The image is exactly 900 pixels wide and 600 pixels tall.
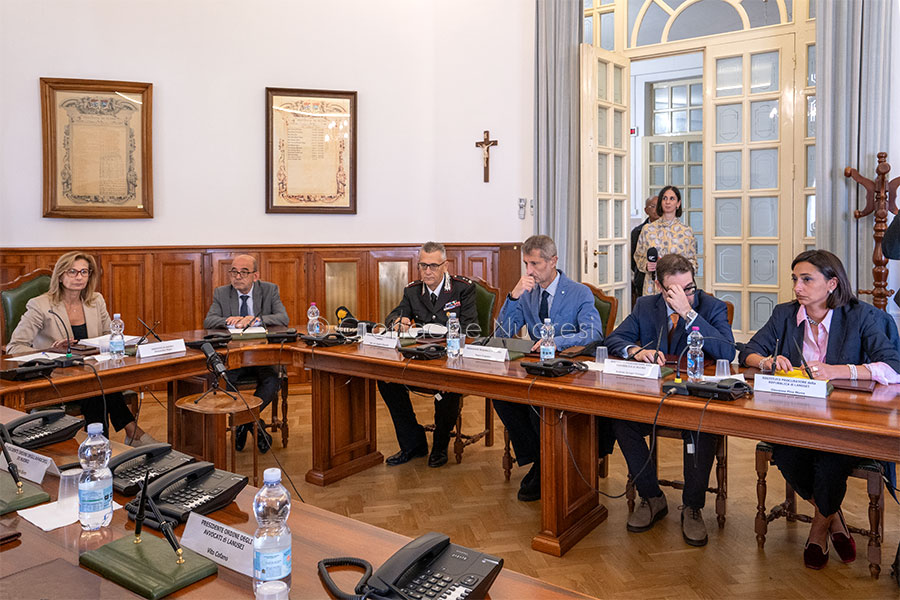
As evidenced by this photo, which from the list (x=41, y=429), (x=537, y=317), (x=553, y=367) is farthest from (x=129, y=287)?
(x=553, y=367)

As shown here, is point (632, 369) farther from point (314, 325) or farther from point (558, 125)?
point (558, 125)

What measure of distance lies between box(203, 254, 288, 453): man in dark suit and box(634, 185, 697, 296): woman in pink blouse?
2.77 m

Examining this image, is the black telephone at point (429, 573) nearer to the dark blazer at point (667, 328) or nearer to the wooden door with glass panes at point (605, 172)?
the dark blazer at point (667, 328)

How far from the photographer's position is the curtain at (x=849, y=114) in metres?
4.50

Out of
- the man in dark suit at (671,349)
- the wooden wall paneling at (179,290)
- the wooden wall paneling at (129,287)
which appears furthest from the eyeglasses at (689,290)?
the wooden wall paneling at (129,287)

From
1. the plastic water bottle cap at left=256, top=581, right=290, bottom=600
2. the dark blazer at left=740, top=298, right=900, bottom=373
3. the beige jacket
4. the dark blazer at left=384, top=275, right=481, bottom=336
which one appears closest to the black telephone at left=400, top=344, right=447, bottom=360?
the dark blazer at left=384, top=275, right=481, bottom=336

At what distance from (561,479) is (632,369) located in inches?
20.3

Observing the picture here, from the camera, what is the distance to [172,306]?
563 cm

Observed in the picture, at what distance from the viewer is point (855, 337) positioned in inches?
106

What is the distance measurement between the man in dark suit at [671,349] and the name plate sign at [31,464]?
6.85 feet

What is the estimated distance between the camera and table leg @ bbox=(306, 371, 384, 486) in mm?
3611

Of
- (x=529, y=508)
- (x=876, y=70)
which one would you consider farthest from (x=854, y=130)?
(x=529, y=508)

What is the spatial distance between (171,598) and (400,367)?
201cm

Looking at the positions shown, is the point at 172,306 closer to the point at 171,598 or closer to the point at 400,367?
the point at 400,367
